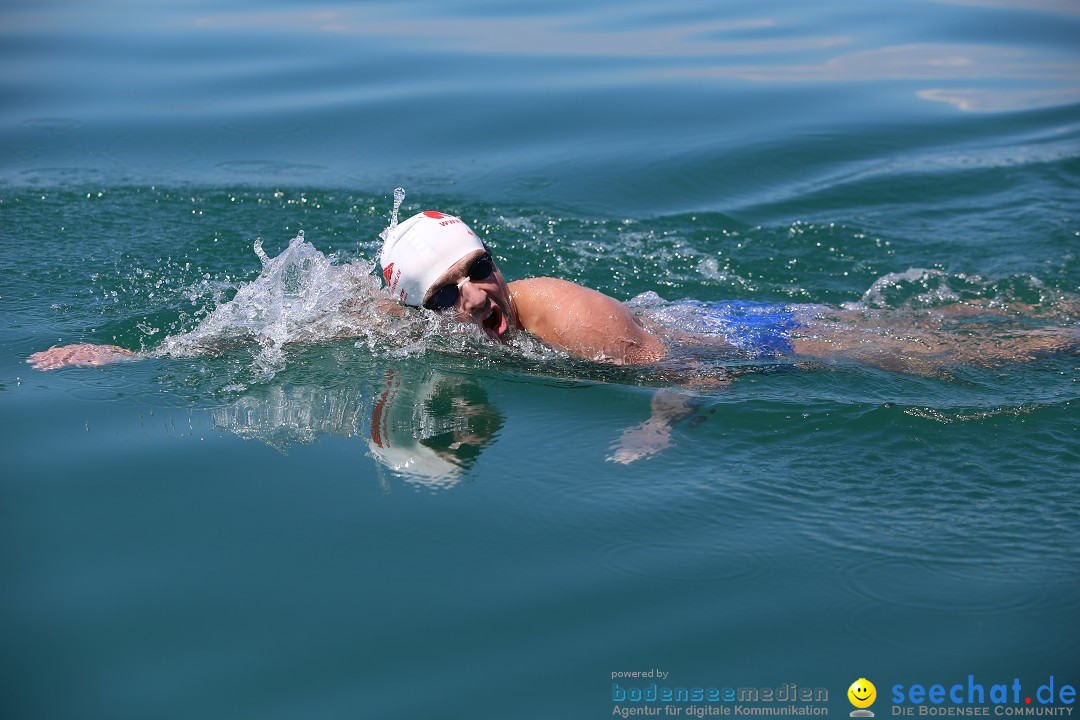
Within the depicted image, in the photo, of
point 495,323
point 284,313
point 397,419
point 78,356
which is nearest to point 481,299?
point 495,323

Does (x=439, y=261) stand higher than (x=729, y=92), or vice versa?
Result: (x=729, y=92)

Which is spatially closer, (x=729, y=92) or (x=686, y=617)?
(x=686, y=617)

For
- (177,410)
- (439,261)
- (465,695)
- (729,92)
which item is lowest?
(465,695)

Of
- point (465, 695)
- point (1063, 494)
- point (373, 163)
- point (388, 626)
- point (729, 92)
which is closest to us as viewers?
point (465, 695)

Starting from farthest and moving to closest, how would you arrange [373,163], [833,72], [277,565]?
1. [833,72]
2. [373,163]
3. [277,565]

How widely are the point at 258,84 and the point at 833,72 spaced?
7102mm

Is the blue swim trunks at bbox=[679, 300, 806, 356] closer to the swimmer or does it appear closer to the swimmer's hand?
the swimmer

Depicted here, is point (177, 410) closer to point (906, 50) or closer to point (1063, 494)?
point (1063, 494)

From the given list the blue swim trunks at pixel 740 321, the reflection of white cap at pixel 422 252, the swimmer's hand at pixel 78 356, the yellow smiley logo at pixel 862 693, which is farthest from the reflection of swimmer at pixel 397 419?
the yellow smiley logo at pixel 862 693

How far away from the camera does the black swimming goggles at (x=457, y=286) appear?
20.1 feet

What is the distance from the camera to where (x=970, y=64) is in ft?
47.4

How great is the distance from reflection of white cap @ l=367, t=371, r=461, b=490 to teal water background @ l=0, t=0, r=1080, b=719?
8cm

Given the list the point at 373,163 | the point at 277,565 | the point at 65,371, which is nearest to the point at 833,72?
the point at 373,163

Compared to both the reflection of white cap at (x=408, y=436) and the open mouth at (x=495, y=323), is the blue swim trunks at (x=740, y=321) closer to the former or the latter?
the open mouth at (x=495, y=323)
